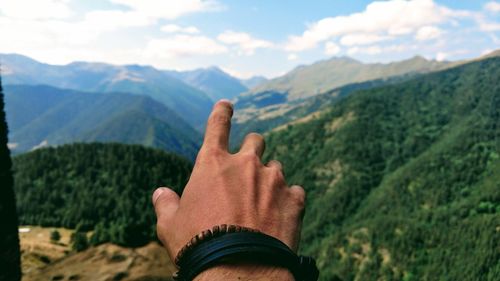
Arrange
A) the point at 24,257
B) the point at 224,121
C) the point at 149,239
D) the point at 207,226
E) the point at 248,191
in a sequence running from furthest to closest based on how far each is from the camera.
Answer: the point at 24,257 < the point at 149,239 < the point at 224,121 < the point at 248,191 < the point at 207,226

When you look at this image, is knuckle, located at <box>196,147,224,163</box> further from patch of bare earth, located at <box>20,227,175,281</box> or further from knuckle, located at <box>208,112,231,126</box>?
patch of bare earth, located at <box>20,227,175,281</box>

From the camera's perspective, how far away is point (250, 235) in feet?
10.8

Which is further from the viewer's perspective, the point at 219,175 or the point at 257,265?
the point at 219,175

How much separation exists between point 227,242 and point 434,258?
212m

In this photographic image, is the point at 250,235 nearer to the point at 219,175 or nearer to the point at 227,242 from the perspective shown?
the point at 227,242

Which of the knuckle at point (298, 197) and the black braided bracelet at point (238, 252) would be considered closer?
the black braided bracelet at point (238, 252)

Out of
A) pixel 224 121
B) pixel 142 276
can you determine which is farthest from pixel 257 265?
pixel 142 276

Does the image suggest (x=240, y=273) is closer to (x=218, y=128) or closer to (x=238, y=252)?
(x=238, y=252)

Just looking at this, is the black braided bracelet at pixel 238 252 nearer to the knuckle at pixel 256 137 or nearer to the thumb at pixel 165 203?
the thumb at pixel 165 203

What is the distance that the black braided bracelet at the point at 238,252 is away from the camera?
3.17m

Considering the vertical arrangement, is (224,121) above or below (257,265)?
above

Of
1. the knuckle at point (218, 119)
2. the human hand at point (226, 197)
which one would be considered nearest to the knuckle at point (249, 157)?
the human hand at point (226, 197)

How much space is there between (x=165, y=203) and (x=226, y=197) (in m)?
0.66

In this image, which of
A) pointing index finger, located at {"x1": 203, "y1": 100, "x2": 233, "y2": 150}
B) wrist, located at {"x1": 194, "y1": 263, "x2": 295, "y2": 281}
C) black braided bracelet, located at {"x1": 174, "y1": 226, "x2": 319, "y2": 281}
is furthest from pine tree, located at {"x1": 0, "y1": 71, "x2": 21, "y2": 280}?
wrist, located at {"x1": 194, "y1": 263, "x2": 295, "y2": 281}
